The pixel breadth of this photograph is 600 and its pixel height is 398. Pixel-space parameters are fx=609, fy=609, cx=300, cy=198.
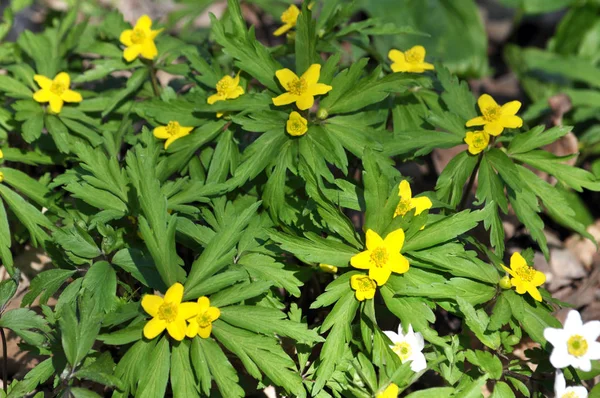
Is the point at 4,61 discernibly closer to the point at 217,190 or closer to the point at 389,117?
the point at 217,190

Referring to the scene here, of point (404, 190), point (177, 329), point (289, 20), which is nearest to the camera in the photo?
point (177, 329)

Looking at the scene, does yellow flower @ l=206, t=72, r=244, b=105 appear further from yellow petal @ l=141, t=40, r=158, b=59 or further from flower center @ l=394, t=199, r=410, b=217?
flower center @ l=394, t=199, r=410, b=217

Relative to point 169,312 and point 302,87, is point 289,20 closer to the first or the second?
point 302,87

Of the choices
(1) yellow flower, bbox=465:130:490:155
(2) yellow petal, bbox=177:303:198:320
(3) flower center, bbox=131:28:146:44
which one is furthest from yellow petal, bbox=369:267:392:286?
(3) flower center, bbox=131:28:146:44

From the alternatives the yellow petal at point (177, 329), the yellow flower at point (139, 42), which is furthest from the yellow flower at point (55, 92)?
the yellow petal at point (177, 329)

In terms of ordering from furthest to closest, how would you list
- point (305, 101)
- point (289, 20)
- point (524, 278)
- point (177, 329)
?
point (289, 20), point (305, 101), point (524, 278), point (177, 329)

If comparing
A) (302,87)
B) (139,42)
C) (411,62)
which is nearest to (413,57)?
(411,62)

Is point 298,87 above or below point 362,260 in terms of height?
above
